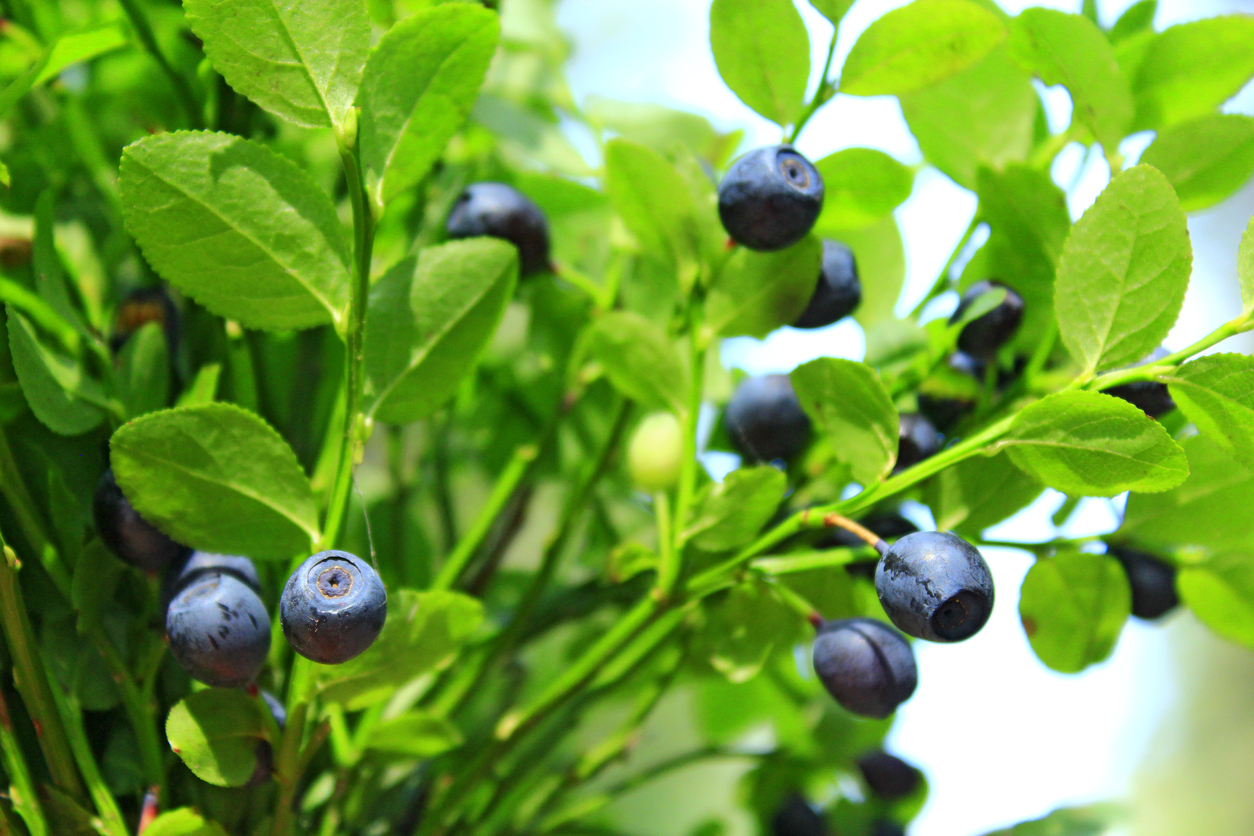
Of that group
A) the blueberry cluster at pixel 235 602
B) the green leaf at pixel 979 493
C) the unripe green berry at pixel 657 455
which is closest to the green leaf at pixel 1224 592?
the green leaf at pixel 979 493

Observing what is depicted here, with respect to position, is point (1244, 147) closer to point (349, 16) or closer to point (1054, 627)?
point (1054, 627)

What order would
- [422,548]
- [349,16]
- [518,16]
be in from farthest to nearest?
[518,16]
[422,548]
[349,16]

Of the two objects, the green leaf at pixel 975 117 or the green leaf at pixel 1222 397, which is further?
the green leaf at pixel 975 117

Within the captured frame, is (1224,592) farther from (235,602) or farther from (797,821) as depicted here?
(235,602)

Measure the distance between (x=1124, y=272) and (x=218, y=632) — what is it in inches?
11.6

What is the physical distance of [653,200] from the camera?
38cm

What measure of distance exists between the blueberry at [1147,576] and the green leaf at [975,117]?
17 centimetres

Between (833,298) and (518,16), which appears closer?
(833,298)

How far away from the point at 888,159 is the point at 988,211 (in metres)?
0.05

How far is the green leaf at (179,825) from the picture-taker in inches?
11.6

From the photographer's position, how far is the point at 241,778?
313mm

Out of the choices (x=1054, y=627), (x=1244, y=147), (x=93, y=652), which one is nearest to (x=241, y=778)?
(x=93, y=652)

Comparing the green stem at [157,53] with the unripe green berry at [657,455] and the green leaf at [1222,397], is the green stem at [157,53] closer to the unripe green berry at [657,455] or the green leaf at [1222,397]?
the unripe green berry at [657,455]

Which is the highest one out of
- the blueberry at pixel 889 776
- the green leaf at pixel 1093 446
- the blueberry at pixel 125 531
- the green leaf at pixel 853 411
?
the green leaf at pixel 1093 446
